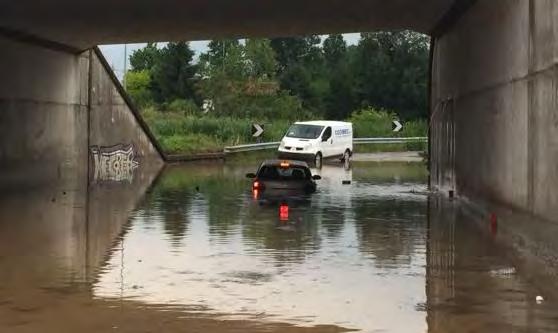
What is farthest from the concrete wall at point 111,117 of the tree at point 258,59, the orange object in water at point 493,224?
the tree at point 258,59

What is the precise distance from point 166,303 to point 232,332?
153 centimetres

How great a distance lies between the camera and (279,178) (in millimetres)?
23172

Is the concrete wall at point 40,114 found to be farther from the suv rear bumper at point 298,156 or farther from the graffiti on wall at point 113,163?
the suv rear bumper at point 298,156

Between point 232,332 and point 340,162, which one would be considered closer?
point 232,332

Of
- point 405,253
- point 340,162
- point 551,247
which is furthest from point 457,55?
point 340,162

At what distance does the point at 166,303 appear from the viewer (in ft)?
30.4

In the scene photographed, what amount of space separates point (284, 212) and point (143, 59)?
306 ft

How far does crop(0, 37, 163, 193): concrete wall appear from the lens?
25453mm

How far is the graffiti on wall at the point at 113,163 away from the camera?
33.5m

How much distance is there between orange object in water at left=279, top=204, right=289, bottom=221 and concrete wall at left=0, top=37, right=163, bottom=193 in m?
8.99

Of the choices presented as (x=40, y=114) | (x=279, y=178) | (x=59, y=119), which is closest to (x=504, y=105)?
(x=279, y=178)

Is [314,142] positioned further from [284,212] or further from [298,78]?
[298,78]

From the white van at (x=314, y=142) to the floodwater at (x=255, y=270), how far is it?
70.1 ft

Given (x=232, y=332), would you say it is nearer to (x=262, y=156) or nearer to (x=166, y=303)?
(x=166, y=303)
